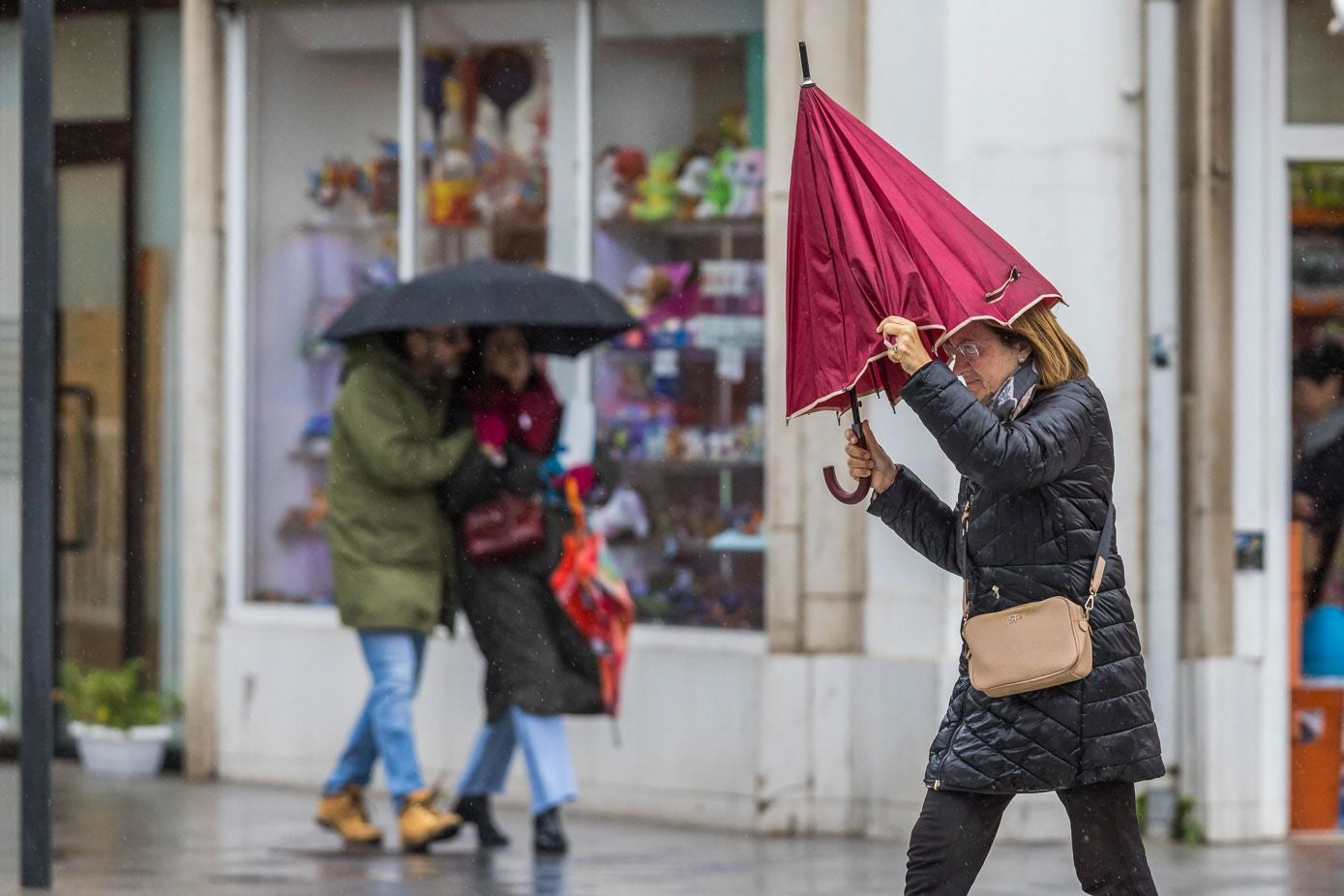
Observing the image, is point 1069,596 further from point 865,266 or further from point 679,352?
point 679,352

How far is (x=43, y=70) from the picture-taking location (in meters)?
7.18

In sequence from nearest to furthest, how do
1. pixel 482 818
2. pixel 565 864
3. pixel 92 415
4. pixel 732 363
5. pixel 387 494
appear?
pixel 565 864 < pixel 387 494 < pixel 482 818 < pixel 732 363 < pixel 92 415

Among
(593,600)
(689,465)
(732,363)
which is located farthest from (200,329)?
(593,600)

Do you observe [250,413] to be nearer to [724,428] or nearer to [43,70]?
[724,428]

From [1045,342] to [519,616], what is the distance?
381 cm

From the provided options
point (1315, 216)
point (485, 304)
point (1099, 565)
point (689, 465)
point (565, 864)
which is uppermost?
point (1315, 216)

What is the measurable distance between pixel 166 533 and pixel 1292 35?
19.0 ft

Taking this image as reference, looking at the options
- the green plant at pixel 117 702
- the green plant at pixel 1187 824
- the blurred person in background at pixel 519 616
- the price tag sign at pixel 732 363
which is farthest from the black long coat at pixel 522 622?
the green plant at pixel 117 702

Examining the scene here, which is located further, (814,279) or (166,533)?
(166,533)

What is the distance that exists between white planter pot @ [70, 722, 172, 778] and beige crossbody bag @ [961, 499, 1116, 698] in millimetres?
6705

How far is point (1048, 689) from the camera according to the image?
486 centimetres

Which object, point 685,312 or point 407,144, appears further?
point 407,144

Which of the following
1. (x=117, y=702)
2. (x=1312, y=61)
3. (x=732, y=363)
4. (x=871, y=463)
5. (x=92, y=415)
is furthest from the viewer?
(x=92, y=415)

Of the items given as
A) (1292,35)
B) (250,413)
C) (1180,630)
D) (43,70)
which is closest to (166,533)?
(250,413)
